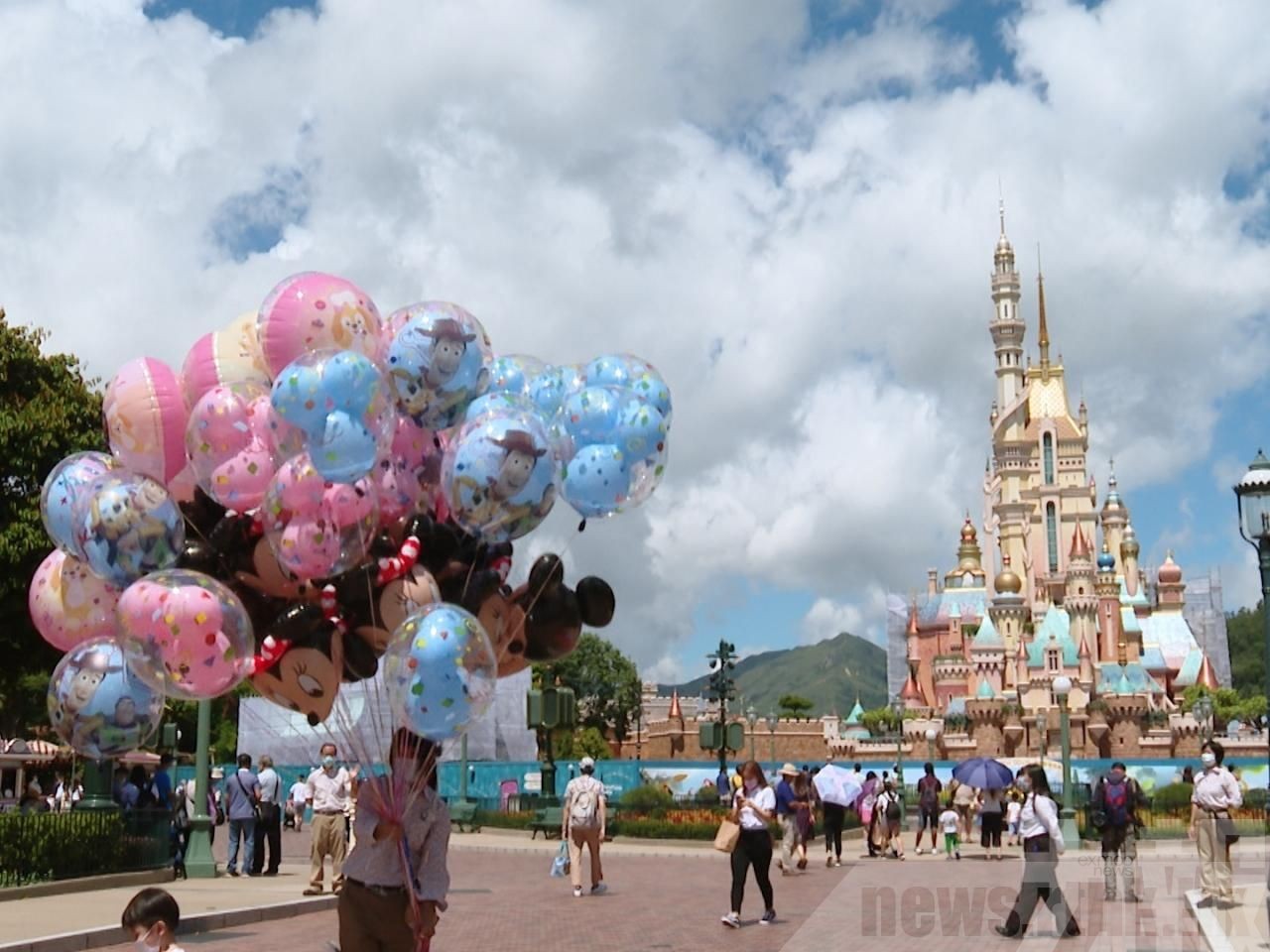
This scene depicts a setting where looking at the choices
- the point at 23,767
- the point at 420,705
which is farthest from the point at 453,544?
the point at 23,767

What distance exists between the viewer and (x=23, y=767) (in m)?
46.9

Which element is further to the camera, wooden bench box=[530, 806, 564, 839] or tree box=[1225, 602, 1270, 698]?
tree box=[1225, 602, 1270, 698]

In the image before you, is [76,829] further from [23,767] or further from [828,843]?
[23,767]

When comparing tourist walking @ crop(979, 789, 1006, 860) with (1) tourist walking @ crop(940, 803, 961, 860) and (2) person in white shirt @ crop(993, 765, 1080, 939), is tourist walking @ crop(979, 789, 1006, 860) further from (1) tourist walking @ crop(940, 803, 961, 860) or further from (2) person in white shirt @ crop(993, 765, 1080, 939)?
(2) person in white shirt @ crop(993, 765, 1080, 939)

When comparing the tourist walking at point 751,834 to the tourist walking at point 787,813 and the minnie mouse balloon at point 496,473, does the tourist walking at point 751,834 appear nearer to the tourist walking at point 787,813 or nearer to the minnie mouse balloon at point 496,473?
the tourist walking at point 787,813

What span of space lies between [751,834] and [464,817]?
20.7m

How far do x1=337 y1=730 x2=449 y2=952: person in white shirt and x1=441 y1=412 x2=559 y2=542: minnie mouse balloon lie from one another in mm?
1358

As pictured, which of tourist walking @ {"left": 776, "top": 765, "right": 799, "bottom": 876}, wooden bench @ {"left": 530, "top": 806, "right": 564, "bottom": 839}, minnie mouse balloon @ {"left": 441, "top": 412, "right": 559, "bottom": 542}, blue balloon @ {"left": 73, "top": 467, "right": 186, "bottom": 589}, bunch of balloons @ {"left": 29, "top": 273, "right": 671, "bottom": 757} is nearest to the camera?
bunch of balloons @ {"left": 29, "top": 273, "right": 671, "bottom": 757}

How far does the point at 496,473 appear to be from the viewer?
7984mm

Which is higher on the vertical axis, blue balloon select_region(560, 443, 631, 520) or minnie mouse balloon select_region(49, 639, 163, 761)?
blue balloon select_region(560, 443, 631, 520)

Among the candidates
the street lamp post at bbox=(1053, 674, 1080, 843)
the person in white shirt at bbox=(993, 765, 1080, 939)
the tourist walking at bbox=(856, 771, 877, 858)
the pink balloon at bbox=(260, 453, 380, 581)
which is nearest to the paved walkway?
the person in white shirt at bbox=(993, 765, 1080, 939)

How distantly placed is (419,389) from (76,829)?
10.6 metres

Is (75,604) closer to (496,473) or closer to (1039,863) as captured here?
(496,473)

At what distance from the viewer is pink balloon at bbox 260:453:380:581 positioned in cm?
778
